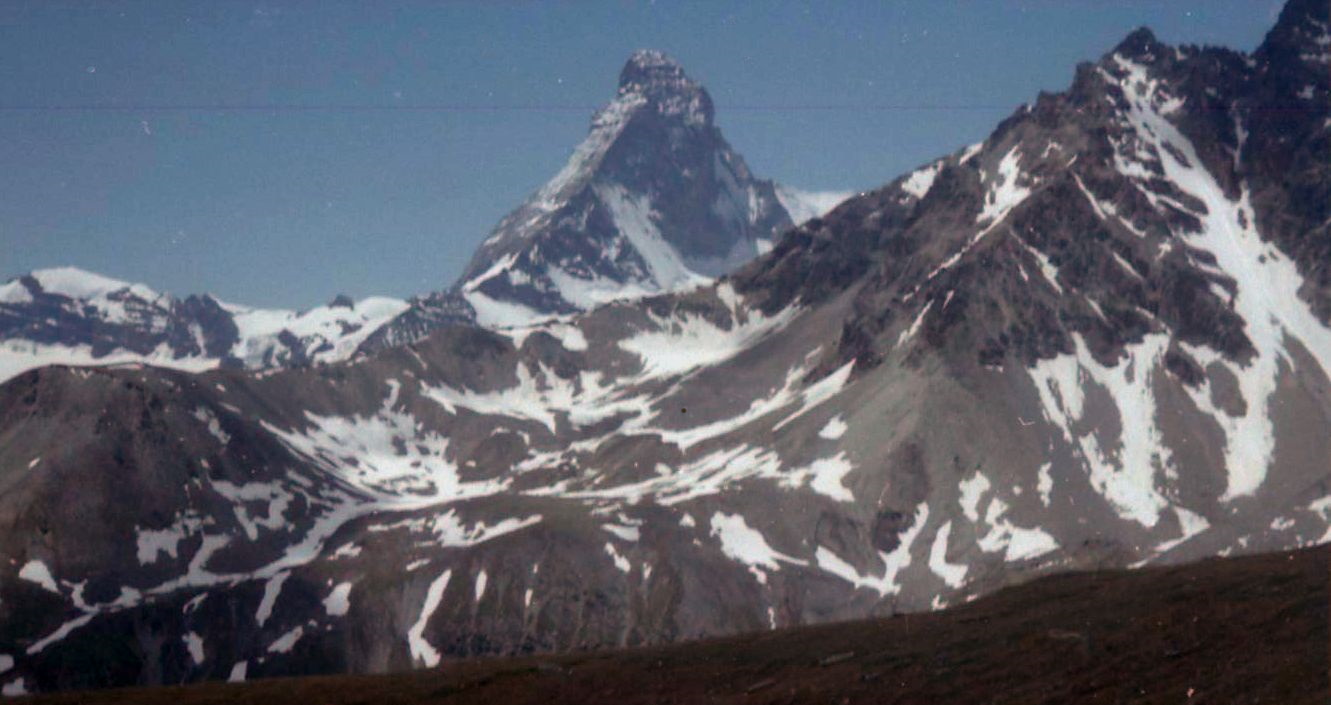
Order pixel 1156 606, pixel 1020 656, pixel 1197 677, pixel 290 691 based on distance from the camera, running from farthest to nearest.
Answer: pixel 290 691 < pixel 1156 606 < pixel 1020 656 < pixel 1197 677

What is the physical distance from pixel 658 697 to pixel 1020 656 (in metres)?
22.2

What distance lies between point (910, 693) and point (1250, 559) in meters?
42.6

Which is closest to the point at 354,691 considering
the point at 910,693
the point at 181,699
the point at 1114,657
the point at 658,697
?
the point at 181,699

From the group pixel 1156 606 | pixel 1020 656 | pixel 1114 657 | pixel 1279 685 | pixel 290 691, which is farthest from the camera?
pixel 290 691

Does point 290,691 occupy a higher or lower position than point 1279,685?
higher

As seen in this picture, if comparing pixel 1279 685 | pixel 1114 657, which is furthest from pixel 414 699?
pixel 1279 685

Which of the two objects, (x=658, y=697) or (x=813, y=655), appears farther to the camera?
(x=813, y=655)

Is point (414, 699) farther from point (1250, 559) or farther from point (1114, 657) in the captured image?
point (1250, 559)

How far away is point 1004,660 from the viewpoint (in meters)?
81.7

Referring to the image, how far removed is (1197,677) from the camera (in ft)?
224

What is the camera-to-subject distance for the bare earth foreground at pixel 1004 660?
69.9 m

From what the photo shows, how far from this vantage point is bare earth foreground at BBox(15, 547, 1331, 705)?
69875 millimetres

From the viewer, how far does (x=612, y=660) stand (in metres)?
106

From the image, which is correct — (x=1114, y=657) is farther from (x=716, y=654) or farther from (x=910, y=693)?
(x=716, y=654)
